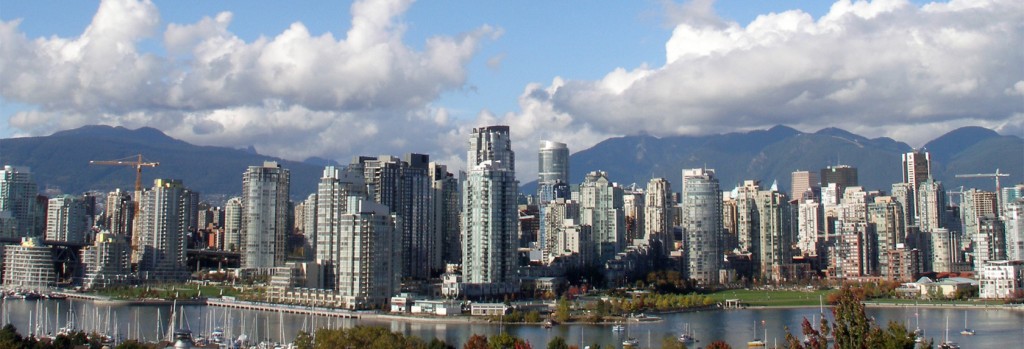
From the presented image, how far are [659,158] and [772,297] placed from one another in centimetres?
15272

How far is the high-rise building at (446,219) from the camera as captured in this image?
53.9 metres

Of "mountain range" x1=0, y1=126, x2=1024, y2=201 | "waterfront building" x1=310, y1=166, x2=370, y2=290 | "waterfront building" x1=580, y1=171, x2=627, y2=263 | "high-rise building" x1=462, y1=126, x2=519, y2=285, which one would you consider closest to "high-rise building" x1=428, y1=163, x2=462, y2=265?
"waterfront building" x1=310, y1=166, x2=370, y2=290

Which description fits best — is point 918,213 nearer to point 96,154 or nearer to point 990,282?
point 990,282

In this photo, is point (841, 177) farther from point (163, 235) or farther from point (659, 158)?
point (659, 158)

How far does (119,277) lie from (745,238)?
30.7m

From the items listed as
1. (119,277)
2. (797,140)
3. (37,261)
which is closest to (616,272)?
(119,277)

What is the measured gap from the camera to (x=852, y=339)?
15.2 meters

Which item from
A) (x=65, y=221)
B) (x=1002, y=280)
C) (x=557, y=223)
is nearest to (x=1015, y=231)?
(x=1002, y=280)

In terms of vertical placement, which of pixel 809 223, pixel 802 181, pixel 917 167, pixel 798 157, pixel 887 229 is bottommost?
pixel 887 229

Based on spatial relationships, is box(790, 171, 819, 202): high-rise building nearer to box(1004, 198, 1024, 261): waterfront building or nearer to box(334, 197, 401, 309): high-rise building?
box(1004, 198, 1024, 261): waterfront building

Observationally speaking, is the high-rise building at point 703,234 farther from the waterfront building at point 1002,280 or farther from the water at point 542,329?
the water at point 542,329

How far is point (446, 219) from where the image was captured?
184ft

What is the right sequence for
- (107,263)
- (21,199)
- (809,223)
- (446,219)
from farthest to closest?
(809,223), (21,199), (446,219), (107,263)

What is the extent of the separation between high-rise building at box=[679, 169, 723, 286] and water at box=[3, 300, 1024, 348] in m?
12.3
